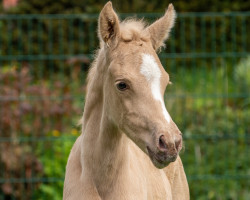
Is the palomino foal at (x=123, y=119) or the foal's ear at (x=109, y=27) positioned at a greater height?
the foal's ear at (x=109, y=27)

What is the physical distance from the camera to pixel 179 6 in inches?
534

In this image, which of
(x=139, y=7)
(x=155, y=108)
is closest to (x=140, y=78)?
(x=155, y=108)

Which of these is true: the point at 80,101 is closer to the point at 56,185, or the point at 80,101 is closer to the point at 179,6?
the point at 56,185

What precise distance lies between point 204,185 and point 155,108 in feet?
15.4

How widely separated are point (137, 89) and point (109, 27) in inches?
21.5

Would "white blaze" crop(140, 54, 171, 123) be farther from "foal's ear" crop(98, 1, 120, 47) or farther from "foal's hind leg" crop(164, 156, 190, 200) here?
"foal's hind leg" crop(164, 156, 190, 200)

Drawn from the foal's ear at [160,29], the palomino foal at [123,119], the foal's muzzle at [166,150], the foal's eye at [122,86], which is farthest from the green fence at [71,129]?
the foal's muzzle at [166,150]

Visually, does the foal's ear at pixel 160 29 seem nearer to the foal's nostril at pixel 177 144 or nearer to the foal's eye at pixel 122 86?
the foal's eye at pixel 122 86

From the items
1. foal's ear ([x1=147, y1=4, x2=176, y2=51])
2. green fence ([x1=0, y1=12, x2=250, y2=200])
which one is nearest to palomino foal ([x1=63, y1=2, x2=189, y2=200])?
foal's ear ([x1=147, y1=4, x2=176, y2=51])

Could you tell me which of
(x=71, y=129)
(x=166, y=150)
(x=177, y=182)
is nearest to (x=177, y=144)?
(x=166, y=150)

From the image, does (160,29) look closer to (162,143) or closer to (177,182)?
(162,143)

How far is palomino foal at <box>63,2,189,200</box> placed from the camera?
420cm

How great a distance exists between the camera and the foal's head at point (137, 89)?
13.4 feet

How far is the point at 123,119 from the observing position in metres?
4.42
